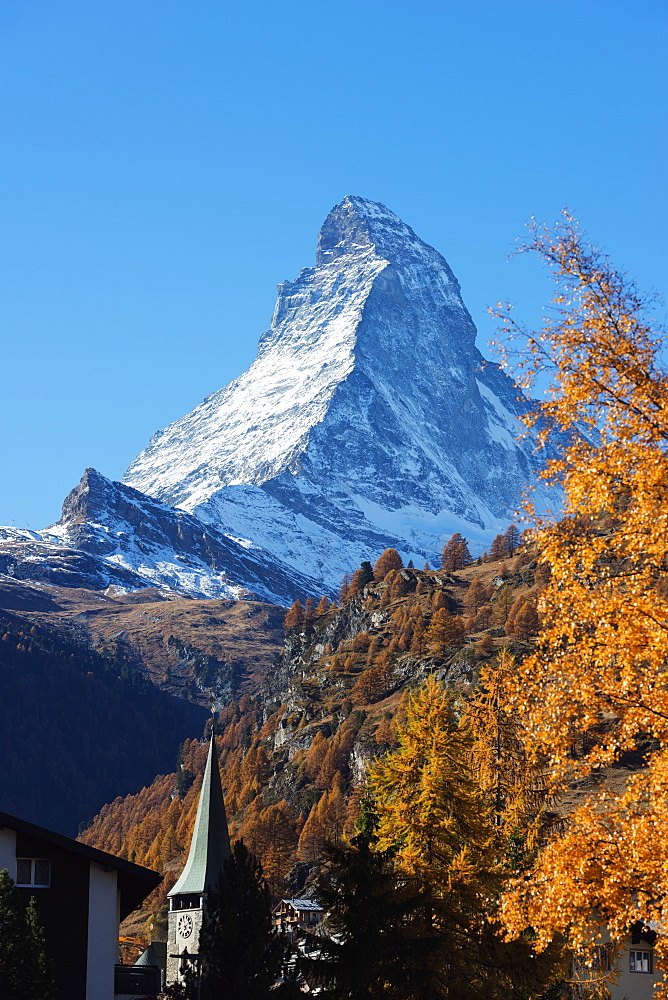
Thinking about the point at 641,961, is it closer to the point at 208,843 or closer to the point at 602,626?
the point at 208,843

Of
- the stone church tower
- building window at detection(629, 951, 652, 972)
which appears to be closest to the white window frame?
building window at detection(629, 951, 652, 972)

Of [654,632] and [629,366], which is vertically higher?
[629,366]

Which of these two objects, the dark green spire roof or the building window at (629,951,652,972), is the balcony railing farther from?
the building window at (629,951,652,972)

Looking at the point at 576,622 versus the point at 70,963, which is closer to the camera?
the point at 576,622

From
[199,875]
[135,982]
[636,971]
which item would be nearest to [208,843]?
[199,875]

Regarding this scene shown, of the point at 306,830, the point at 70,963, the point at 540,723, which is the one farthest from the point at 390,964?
the point at 306,830

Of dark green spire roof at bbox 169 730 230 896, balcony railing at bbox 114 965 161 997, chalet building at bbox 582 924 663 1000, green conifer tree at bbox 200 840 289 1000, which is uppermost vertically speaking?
dark green spire roof at bbox 169 730 230 896

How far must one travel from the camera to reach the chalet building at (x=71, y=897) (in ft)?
139

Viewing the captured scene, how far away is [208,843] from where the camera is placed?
7762cm

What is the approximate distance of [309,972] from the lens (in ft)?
115

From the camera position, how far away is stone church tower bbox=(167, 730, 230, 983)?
73.4m

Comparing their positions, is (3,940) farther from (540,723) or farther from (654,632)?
(654,632)

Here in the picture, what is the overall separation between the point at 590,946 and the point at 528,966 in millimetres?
17915

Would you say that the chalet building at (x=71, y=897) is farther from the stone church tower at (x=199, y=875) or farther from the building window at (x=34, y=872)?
the stone church tower at (x=199, y=875)
